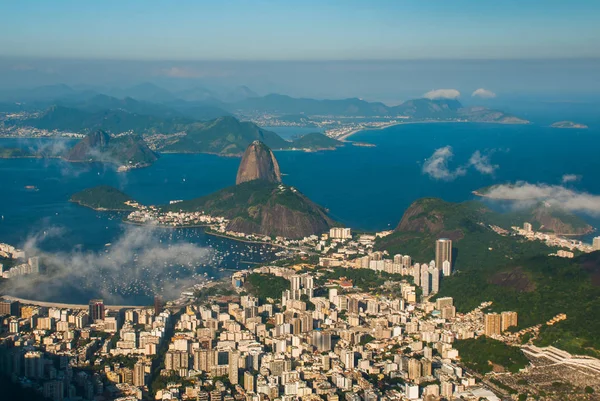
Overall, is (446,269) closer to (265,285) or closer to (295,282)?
(295,282)

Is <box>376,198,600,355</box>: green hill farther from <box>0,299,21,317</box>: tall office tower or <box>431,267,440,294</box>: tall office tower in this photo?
<box>0,299,21,317</box>: tall office tower

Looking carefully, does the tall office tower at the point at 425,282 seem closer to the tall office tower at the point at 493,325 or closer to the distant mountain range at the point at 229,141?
the tall office tower at the point at 493,325

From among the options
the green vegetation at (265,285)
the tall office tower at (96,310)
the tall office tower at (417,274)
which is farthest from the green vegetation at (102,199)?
the tall office tower at (96,310)

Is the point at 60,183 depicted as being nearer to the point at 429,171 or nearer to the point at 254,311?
the point at 429,171

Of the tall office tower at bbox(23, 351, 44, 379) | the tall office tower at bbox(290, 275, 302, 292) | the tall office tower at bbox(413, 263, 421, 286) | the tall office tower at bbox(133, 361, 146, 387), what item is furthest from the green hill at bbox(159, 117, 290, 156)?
the tall office tower at bbox(133, 361, 146, 387)

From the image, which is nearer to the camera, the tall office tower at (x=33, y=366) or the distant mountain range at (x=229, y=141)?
the tall office tower at (x=33, y=366)

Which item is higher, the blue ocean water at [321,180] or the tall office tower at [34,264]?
the tall office tower at [34,264]

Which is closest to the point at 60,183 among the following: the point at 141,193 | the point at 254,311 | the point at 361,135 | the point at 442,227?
the point at 141,193
